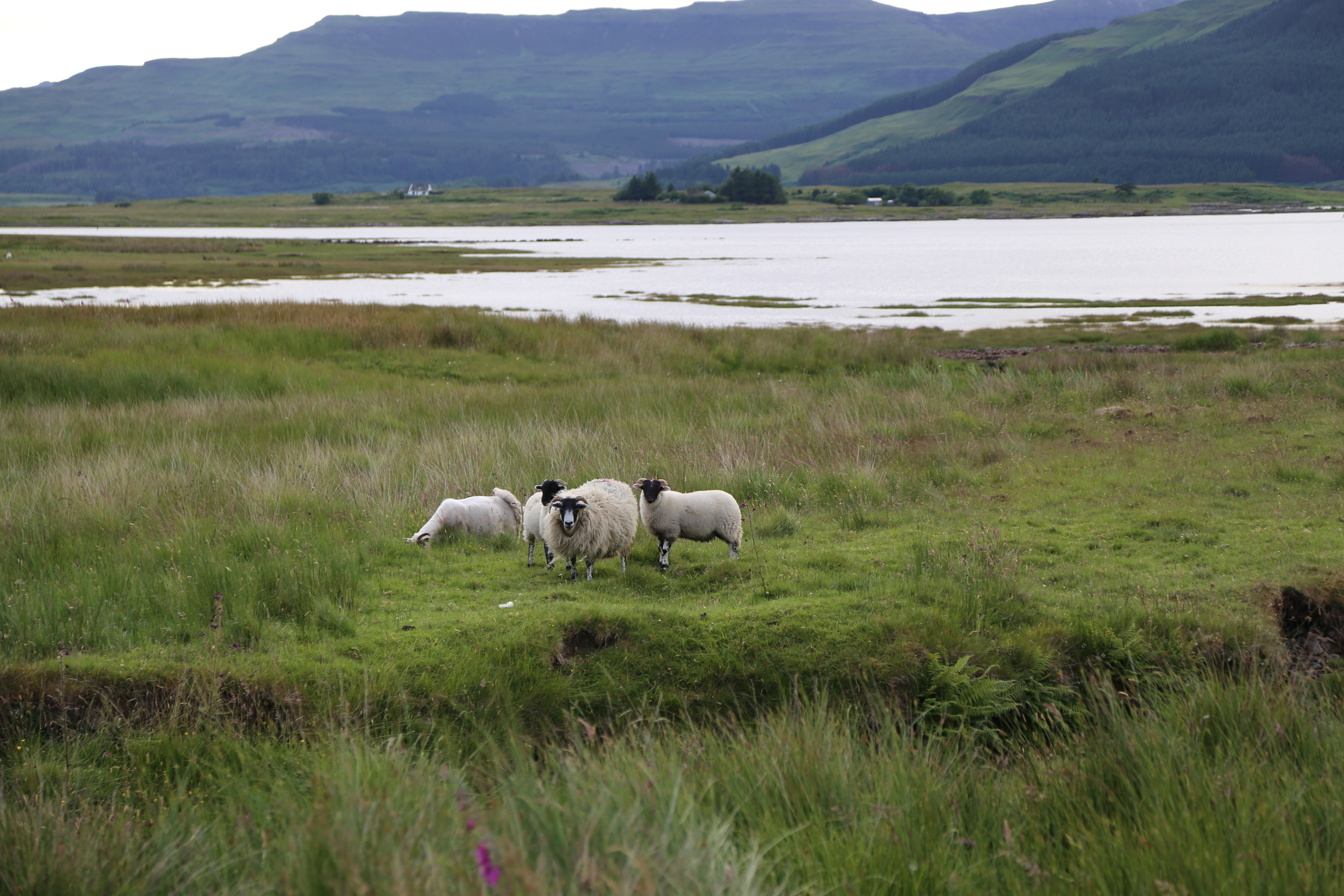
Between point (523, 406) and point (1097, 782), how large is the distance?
16878 millimetres

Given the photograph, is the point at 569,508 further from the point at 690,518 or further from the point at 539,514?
the point at 690,518

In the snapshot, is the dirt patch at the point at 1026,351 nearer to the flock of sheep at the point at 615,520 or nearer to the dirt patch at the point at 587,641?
the flock of sheep at the point at 615,520

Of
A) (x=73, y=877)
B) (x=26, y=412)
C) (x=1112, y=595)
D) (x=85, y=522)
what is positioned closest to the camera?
(x=73, y=877)

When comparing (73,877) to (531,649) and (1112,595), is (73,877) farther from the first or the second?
(1112,595)

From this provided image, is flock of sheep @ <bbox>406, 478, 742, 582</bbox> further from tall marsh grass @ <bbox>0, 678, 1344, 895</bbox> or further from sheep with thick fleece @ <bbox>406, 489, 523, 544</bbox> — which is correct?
tall marsh grass @ <bbox>0, 678, 1344, 895</bbox>

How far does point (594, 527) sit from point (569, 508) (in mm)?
808

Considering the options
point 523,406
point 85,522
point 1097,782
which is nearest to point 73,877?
point 1097,782

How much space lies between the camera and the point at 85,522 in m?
11.5

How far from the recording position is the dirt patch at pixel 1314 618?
8633 millimetres

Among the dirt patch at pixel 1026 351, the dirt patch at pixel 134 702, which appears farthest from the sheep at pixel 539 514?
the dirt patch at pixel 1026 351

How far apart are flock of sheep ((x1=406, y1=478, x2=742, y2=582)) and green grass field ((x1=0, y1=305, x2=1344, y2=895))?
32 cm

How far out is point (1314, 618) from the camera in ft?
29.8

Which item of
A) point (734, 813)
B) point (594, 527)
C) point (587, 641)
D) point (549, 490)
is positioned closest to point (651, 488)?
point (594, 527)

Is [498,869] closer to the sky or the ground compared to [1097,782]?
closer to the sky
